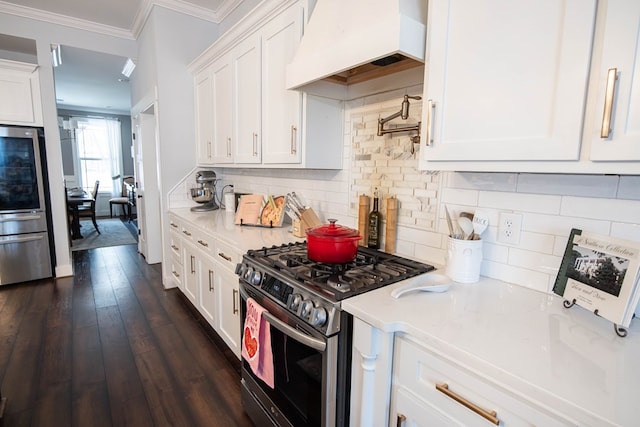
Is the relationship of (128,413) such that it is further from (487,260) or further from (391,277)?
(487,260)

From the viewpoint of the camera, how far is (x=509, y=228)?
131cm

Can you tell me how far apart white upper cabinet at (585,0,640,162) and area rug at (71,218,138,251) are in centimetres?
612

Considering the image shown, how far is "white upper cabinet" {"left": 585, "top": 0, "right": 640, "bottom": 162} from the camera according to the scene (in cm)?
74

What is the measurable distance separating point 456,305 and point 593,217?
0.55 meters

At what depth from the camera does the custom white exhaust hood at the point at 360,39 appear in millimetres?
1175

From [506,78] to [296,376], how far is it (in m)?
1.33

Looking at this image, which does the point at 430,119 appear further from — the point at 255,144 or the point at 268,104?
the point at 255,144

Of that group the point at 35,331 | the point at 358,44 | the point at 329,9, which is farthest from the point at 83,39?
the point at 358,44

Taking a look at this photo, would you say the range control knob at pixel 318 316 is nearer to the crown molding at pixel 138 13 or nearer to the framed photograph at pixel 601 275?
the framed photograph at pixel 601 275

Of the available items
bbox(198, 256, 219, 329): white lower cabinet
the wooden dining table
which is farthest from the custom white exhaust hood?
the wooden dining table

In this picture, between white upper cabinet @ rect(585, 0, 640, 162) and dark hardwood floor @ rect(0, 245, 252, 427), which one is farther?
dark hardwood floor @ rect(0, 245, 252, 427)

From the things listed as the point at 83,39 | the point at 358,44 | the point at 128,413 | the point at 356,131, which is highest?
the point at 83,39

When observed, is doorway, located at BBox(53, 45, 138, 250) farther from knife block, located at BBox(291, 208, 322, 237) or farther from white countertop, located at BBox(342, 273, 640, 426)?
white countertop, located at BBox(342, 273, 640, 426)

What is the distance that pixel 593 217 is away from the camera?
109 centimetres
